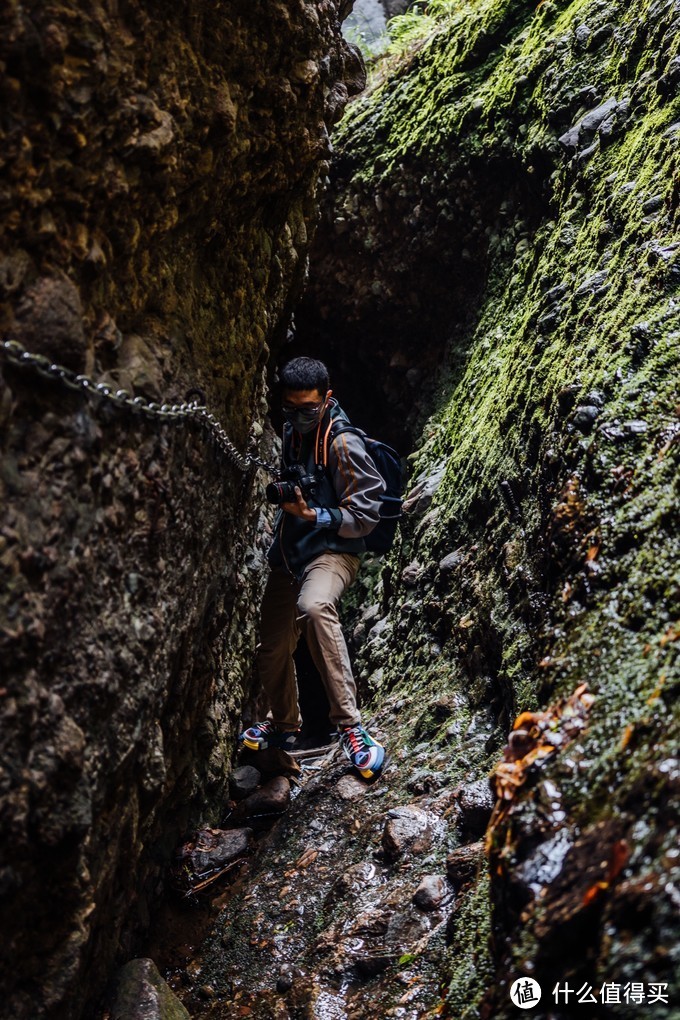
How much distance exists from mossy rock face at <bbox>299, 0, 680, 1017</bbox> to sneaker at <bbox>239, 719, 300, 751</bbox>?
2.41 feet

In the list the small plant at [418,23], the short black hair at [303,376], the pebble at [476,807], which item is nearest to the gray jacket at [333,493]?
the short black hair at [303,376]

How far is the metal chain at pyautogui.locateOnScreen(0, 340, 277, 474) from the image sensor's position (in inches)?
70.3

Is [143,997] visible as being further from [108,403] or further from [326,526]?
[326,526]

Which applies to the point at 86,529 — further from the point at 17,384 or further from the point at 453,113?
the point at 453,113

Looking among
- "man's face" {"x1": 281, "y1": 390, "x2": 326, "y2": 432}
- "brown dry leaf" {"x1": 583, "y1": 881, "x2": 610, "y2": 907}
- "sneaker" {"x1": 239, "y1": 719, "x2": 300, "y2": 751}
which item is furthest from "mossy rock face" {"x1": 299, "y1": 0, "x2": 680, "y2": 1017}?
"man's face" {"x1": 281, "y1": 390, "x2": 326, "y2": 432}

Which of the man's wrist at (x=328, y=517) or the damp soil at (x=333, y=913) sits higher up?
the man's wrist at (x=328, y=517)

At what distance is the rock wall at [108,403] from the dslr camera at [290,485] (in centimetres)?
36

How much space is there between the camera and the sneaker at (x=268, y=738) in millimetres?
5023

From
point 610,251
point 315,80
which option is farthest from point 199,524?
point 610,251

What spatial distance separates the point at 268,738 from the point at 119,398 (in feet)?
11.0

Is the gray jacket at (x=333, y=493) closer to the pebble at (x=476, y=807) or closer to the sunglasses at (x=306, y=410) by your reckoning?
the sunglasses at (x=306, y=410)

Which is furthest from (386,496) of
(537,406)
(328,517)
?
(537,406)

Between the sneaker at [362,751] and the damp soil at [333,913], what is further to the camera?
the sneaker at [362,751]

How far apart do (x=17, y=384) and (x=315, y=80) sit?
2.30 meters
